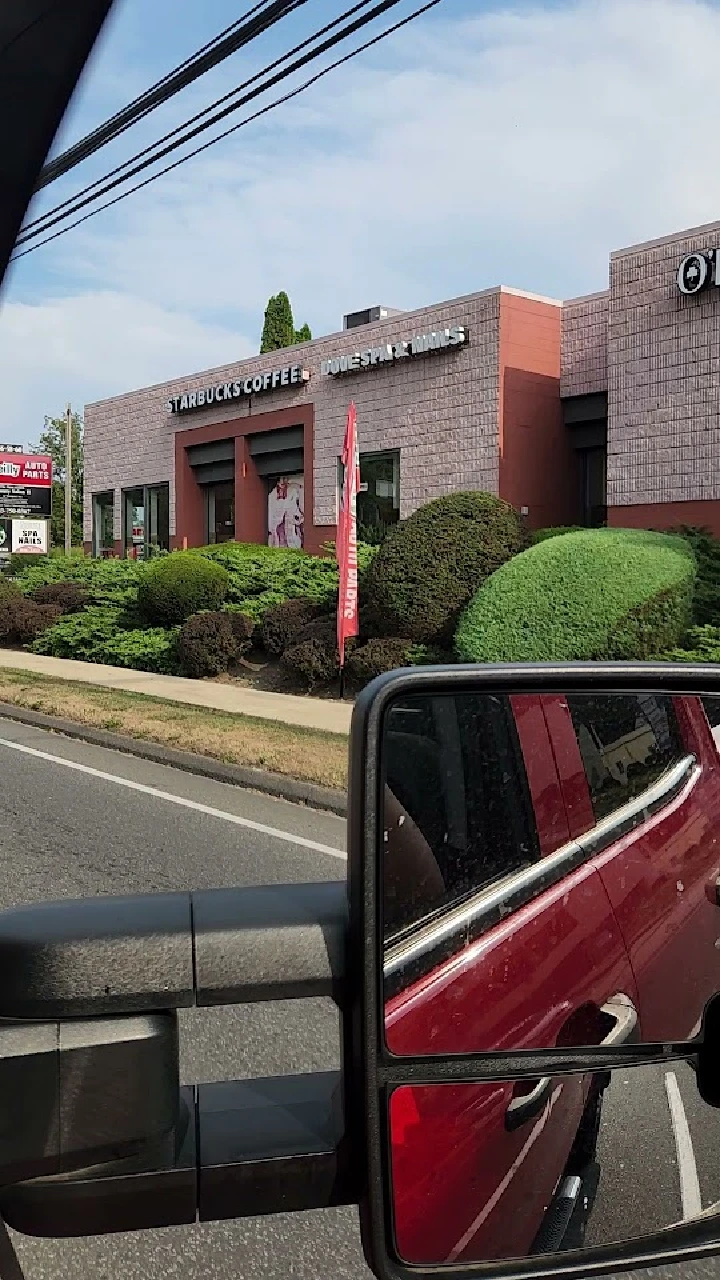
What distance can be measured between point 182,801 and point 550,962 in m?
7.28

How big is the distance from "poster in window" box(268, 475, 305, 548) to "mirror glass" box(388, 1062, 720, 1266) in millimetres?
23297

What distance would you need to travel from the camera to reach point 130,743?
10836mm

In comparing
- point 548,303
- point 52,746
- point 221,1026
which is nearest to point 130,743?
point 52,746

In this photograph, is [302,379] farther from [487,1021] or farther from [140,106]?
[487,1021]

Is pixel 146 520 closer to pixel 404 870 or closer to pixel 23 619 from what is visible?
pixel 23 619

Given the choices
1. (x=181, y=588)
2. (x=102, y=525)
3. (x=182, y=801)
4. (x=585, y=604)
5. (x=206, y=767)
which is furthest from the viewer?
(x=102, y=525)

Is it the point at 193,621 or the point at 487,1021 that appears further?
the point at 193,621

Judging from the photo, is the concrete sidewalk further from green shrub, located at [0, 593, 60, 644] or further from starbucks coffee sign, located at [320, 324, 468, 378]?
starbucks coffee sign, located at [320, 324, 468, 378]

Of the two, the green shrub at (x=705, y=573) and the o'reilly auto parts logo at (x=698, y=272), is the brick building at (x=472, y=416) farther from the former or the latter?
the green shrub at (x=705, y=573)

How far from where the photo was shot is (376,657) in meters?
14.3

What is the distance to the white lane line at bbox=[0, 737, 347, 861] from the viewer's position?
273 inches

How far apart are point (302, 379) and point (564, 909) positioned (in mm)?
23502

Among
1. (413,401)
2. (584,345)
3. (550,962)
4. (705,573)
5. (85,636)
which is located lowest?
(85,636)

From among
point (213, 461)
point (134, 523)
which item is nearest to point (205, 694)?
point (213, 461)
